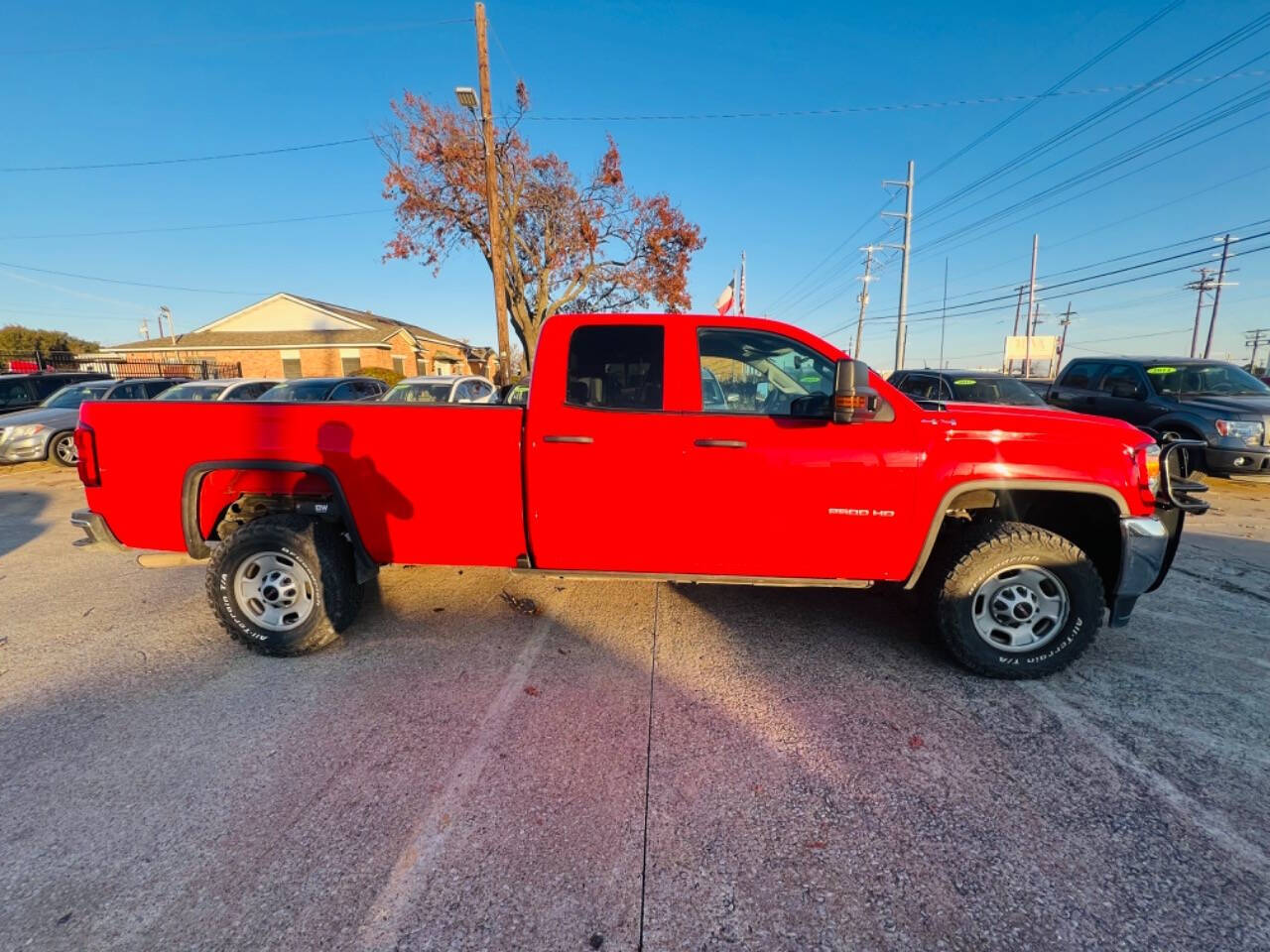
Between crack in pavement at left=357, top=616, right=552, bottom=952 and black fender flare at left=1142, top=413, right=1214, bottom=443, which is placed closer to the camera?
crack in pavement at left=357, top=616, right=552, bottom=952

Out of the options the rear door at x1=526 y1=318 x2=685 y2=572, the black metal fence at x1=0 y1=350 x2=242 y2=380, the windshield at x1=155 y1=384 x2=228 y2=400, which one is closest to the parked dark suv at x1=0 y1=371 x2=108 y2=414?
the windshield at x1=155 y1=384 x2=228 y2=400

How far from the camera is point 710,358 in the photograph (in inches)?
124

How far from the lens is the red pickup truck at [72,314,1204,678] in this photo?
2.96 m

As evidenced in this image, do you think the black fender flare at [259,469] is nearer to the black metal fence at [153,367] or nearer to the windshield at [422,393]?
the windshield at [422,393]

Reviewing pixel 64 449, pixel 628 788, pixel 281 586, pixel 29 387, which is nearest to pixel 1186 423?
pixel 628 788

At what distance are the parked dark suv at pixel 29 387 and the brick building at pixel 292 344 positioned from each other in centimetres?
1715

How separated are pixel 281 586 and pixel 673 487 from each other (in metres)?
2.43

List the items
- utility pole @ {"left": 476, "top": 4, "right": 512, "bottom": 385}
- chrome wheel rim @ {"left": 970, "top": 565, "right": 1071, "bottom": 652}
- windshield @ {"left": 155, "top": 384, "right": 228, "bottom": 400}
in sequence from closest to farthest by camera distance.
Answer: chrome wheel rim @ {"left": 970, "top": 565, "right": 1071, "bottom": 652}
windshield @ {"left": 155, "top": 384, "right": 228, "bottom": 400}
utility pole @ {"left": 476, "top": 4, "right": 512, "bottom": 385}

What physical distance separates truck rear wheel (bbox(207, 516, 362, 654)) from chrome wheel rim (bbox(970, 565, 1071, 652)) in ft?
12.0

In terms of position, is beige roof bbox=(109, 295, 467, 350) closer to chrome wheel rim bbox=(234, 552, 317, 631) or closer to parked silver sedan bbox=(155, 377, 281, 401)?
parked silver sedan bbox=(155, 377, 281, 401)

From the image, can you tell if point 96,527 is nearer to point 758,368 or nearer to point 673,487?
point 673,487

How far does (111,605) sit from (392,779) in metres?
3.46

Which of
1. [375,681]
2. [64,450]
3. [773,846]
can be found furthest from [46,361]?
[773,846]

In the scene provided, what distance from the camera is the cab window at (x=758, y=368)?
3109 mm
